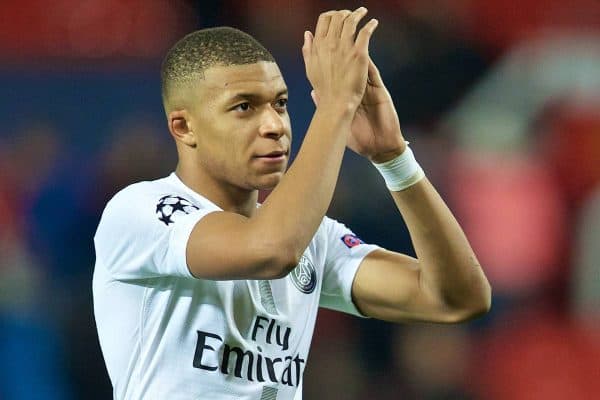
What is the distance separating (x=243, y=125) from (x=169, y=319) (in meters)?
0.52

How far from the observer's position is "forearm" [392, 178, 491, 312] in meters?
2.57

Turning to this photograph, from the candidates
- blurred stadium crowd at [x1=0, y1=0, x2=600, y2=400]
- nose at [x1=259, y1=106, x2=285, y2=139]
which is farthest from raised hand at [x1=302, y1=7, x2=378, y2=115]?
blurred stadium crowd at [x1=0, y1=0, x2=600, y2=400]

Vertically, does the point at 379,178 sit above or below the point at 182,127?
above

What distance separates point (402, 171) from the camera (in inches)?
101

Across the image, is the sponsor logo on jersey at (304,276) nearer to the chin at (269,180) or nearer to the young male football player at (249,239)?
the young male football player at (249,239)

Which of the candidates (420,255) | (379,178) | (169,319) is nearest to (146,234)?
(169,319)

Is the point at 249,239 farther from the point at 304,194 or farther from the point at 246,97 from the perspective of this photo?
the point at 246,97

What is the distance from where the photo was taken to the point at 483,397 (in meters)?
4.16

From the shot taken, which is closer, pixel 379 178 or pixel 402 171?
pixel 402 171

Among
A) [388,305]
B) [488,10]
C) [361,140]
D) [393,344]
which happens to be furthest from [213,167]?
[488,10]

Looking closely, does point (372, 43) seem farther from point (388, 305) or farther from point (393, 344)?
point (388, 305)

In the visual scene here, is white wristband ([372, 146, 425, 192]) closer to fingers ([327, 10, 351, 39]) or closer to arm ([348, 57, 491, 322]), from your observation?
arm ([348, 57, 491, 322])

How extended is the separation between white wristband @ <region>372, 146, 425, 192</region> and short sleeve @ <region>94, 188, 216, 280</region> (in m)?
0.55

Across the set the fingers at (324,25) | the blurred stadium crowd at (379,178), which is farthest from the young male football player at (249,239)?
the blurred stadium crowd at (379,178)
